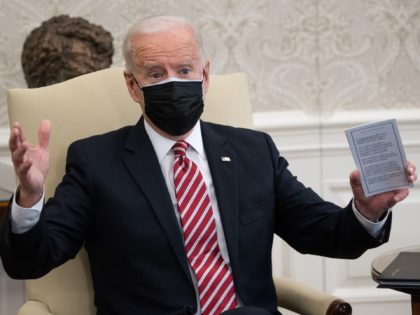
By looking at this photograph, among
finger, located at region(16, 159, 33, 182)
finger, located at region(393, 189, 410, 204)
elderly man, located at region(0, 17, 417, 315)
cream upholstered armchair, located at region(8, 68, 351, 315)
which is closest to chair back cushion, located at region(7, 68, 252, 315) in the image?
cream upholstered armchair, located at region(8, 68, 351, 315)

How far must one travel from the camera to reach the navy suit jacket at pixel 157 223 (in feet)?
7.11

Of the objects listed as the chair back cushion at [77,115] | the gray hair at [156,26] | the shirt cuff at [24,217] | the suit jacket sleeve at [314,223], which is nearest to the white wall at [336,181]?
the chair back cushion at [77,115]

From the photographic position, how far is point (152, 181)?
2.23 metres

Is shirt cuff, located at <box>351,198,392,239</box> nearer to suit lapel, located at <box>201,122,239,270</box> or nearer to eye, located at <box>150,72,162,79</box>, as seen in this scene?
suit lapel, located at <box>201,122,239,270</box>

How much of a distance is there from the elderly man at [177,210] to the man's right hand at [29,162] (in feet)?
0.65

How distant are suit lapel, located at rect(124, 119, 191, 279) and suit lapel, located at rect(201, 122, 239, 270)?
134 millimetres

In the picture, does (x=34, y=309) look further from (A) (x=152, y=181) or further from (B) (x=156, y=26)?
(B) (x=156, y=26)

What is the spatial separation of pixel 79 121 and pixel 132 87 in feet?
0.72

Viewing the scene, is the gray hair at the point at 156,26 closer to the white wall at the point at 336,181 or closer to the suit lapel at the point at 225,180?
the suit lapel at the point at 225,180

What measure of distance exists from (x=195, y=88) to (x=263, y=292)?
581mm

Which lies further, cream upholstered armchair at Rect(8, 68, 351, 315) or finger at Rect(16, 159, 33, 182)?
cream upholstered armchair at Rect(8, 68, 351, 315)

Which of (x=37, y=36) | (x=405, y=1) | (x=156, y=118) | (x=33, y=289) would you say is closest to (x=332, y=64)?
(x=405, y=1)

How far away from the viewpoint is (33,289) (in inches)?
92.0

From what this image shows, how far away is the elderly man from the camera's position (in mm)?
2170
